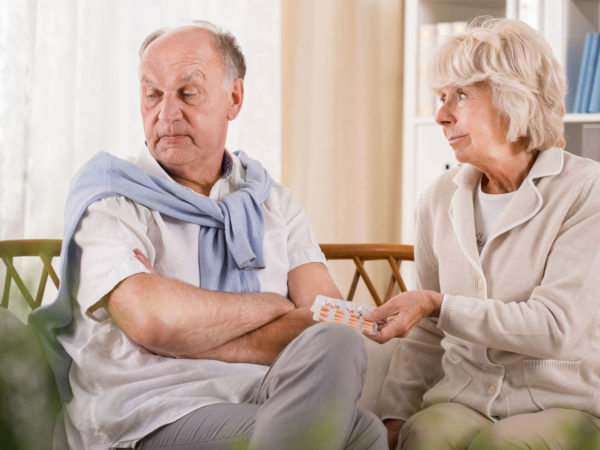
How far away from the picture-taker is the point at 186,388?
54.5 inches

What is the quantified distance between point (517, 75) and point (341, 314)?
2.11 feet

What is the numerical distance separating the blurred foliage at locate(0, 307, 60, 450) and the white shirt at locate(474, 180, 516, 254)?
4.62 ft

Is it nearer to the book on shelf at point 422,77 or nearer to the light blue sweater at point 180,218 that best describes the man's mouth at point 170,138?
the light blue sweater at point 180,218

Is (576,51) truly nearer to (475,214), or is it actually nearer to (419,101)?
(419,101)

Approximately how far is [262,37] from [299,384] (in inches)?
79.4

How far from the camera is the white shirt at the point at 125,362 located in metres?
1.33

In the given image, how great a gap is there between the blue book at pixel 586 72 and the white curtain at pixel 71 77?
1.24 meters

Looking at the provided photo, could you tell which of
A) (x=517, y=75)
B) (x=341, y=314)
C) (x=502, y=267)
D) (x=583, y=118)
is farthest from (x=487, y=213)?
(x=583, y=118)

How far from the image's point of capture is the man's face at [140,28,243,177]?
1615 mm

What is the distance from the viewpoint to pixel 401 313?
4.43 ft

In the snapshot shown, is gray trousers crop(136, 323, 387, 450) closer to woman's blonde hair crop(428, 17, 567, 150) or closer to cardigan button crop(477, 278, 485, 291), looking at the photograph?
cardigan button crop(477, 278, 485, 291)

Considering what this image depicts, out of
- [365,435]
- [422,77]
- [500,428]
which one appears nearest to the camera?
[365,435]

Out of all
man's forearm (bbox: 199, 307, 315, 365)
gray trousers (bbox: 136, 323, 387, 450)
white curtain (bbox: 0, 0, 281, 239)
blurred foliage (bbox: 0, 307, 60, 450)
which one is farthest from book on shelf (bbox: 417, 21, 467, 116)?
blurred foliage (bbox: 0, 307, 60, 450)

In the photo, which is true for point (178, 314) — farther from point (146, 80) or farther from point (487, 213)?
point (487, 213)
